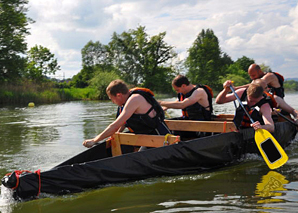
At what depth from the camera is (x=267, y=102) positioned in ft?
16.5

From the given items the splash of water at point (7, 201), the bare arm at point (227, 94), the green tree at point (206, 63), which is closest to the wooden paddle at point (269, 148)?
the bare arm at point (227, 94)

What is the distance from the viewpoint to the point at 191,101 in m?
5.60

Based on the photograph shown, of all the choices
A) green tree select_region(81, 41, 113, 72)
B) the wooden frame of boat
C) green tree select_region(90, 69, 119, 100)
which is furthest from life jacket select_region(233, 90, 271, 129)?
green tree select_region(81, 41, 113, 72)

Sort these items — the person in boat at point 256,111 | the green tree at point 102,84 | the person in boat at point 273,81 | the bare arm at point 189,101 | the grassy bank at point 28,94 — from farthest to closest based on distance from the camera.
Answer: the green tree at point 102,84 → the grassy bank at point 28,94 → the person in boat at point 273,81 → the bare arm at point 189,101 → the person in boat at point 256,111

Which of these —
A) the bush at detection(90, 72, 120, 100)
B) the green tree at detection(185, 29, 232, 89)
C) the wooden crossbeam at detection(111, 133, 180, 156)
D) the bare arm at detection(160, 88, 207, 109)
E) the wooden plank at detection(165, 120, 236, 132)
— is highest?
the green tree at detection(185, 29, 232, 89)

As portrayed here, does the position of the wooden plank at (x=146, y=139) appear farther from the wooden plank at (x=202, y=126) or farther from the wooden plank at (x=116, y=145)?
the wooden plank at (x=202, y=126)

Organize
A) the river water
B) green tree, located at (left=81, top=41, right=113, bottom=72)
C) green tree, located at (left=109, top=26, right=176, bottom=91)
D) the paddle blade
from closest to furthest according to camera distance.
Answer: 1. the river water
2. the paddle blade
3. green tree, located at (left=109, top=26, right=176, bottom=91)
4. green tree, located at (left=81, top=41, right=113, bottom=72)

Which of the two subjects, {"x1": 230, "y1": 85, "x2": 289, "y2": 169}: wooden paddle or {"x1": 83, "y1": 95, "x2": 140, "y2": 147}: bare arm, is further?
{"x1": 230, "y1": 85, "x2": 289, "y2": 169}: wooden paddle

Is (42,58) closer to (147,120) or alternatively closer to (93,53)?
(93,53)

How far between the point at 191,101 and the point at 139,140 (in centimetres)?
135

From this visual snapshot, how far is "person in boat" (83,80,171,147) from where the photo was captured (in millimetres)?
4262

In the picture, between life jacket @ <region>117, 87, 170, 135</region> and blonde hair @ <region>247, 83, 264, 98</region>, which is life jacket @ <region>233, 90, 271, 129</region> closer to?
blonde hair @ <region>247, 83, 264, 98</region>

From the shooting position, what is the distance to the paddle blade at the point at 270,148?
15.7 feet

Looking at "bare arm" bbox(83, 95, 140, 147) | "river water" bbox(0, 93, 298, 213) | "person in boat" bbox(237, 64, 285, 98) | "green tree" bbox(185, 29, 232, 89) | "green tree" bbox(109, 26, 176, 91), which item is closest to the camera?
"river water" bbox(0, 93, 298, 213)
